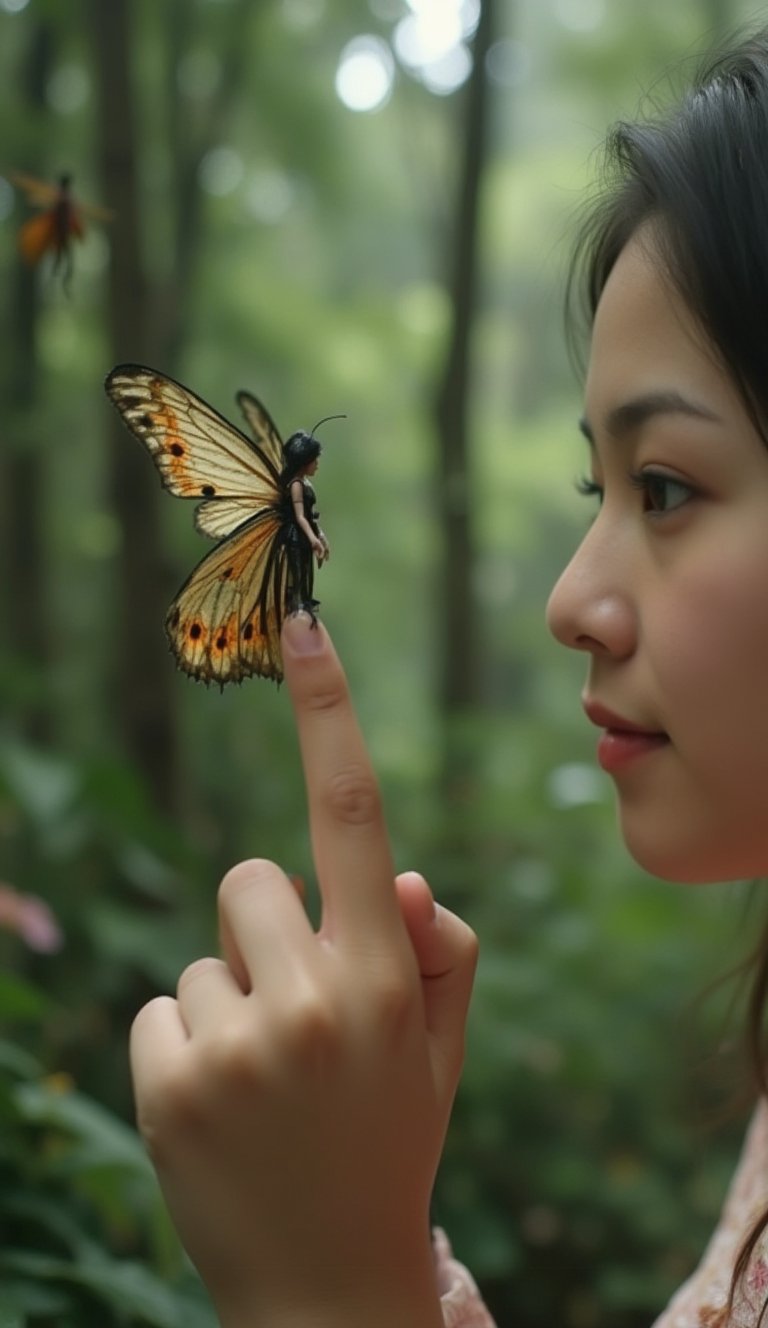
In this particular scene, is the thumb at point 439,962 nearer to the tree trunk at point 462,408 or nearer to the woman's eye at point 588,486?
the woman's eye at point 588,486

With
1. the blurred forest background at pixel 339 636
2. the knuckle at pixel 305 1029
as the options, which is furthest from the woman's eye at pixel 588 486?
the knuckle at pixel 305 1029

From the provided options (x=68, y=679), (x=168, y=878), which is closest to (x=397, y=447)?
(x=68, y=679)

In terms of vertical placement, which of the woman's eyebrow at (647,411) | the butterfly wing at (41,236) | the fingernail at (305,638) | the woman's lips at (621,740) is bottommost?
the woman's lips at (621,740)

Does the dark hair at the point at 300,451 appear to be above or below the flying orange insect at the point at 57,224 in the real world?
below

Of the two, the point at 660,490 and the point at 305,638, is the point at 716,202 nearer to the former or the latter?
the point at 660,490

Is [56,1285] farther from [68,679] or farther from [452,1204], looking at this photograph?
[68,679]

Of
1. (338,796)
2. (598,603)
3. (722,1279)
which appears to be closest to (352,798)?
(338,796)
